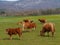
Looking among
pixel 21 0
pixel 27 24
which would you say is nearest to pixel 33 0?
pixel 21 0

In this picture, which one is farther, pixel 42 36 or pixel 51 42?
pixel 42 36

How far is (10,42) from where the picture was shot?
16547 mm

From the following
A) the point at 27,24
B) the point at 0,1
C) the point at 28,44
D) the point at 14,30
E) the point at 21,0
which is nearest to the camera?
the point at 28,44

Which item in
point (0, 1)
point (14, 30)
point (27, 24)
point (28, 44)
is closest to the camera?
point (28, 44)

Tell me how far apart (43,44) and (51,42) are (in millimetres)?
866

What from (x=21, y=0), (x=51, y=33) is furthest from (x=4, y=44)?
(x=21, y=0)

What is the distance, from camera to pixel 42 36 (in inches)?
767

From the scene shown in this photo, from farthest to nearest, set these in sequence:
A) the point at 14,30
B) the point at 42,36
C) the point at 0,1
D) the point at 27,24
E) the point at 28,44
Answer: the point at 0,1 → the point at 27,24 → the point at 42,36 → the point at 14,30 → the point at 28,44

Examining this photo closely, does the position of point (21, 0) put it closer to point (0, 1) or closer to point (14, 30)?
point (0, 1)

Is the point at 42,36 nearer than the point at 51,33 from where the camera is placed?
Yes

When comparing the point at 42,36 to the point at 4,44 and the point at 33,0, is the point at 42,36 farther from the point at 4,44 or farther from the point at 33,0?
the point at 33,0

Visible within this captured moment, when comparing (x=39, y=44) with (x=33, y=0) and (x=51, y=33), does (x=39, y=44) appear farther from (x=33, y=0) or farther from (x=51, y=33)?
(x=33, y=0)

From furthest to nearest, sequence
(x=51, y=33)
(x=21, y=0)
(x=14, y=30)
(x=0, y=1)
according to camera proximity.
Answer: (x=21, y=0)
(x=0, y=1)
(x=51, y=33)
(x=14, y=30)

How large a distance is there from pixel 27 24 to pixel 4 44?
852cm
